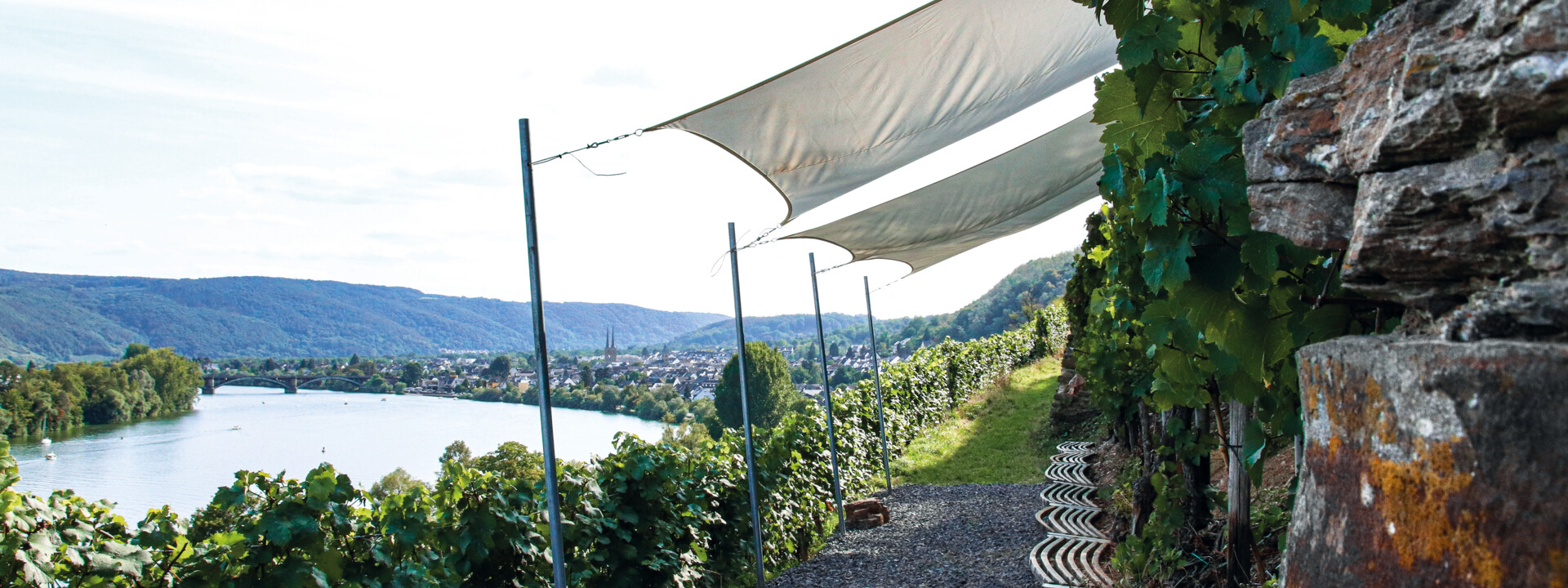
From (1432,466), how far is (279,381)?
13.3 m

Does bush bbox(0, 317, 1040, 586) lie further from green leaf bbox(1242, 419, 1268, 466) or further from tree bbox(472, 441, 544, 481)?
tree bbox(472, 441, 544, 481)

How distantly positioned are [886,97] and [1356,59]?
109 inches

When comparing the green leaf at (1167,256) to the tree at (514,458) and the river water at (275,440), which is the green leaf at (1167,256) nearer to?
the river water at (275,440)

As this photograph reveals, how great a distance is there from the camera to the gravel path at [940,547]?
16.4 ft

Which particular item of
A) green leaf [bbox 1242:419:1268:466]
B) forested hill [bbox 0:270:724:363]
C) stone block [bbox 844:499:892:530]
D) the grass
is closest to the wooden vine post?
green leaf [bbox 1242:419:1268:466]

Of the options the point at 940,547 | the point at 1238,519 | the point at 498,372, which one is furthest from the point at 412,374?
the point at 1238,519

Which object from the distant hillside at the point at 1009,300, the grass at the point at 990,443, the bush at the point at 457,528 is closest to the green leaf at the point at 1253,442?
the bush at the point at 457,528

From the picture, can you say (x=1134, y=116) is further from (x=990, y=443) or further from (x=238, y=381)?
(x=238, y=381)

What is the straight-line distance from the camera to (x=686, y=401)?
2248 centimetres

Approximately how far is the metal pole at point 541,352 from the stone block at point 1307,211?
7.63ft

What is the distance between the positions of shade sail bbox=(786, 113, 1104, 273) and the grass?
9.61 ft

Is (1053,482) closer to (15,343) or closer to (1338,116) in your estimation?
(1338,116)

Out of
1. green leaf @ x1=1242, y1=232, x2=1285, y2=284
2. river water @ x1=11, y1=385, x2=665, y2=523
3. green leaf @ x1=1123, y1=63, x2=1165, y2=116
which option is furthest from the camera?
river water @ x1=11, y1=385, x2=665, y2=523

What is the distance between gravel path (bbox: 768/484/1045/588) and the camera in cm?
499
